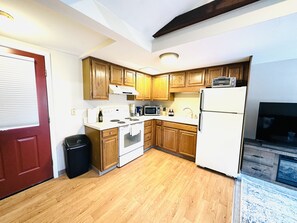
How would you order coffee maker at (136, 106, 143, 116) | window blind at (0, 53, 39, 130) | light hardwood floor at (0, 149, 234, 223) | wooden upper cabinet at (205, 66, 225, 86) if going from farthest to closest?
coffee maker at (136, 106, 143, 116) < wooden upper cabinet at (205, 66, 225, 86) < window blind at (0, 53, 39, 130) < light hardwood floor at (0, 149, 234, 223)

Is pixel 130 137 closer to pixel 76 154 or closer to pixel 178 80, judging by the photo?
pixel 76 154

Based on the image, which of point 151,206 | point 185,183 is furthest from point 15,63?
point 185,183

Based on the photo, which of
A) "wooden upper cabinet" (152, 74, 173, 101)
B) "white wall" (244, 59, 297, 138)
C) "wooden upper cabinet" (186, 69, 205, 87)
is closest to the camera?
"white wall" (244, 59, 297, 138)

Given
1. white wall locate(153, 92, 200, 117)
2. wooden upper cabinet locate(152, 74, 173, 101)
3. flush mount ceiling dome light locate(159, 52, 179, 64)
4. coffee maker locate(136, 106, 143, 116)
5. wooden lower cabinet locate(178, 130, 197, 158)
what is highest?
flush mount ceiling dome light locate(159, 52, 179, 64)

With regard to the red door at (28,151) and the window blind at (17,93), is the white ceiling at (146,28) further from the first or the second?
the red door at (28,151)

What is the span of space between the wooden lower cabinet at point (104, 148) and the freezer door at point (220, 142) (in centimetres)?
170

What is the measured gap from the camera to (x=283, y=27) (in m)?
1.24

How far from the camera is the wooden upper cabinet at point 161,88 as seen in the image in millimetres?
3396

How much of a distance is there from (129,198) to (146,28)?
2.40 meters

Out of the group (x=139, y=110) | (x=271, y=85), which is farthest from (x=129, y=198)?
(x=271, y=85)

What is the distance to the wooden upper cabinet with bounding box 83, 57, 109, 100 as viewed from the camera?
2293 millimetres

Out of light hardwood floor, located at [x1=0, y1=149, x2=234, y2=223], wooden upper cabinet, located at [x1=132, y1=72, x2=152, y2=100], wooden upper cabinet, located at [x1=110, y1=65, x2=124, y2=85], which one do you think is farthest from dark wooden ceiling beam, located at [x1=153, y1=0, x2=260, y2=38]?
light hardwood floor, located at [x1=0, y1=149, x2=234, y2=223]

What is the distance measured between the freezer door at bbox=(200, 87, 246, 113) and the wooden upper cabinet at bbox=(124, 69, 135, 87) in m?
1.70

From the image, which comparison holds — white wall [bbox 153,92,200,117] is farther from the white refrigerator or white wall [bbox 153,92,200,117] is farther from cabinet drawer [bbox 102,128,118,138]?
cabinet drawer [bbox 102,128,118,138]
